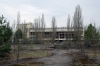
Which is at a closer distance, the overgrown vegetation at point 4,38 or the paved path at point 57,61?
the paved path at point 57,61

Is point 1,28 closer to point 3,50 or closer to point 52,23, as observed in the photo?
point 3,50

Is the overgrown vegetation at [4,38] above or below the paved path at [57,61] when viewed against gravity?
above

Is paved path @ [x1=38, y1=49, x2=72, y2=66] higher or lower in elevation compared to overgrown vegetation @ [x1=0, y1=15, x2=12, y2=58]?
lower

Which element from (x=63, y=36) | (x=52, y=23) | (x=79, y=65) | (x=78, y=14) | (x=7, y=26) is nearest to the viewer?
(x=79, y=65)

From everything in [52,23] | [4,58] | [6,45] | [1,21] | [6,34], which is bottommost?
[4,58]

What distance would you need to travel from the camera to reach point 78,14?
123 feet

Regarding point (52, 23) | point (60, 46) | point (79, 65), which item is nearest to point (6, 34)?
point (79, 65)

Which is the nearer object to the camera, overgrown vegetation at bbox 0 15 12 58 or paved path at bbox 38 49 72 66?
paved path at bbox 38 49 72 66

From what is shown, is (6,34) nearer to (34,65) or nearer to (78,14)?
(34,65)

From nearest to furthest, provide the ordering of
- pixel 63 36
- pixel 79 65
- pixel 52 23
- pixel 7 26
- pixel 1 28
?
pixel 79 65 < pixel 1 28 < pixel 7 26 < pixel 52 23 < pixel 63 36

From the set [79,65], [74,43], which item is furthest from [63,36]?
[79,65]

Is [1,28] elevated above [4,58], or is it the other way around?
[1,28]

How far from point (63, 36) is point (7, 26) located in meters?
45.6

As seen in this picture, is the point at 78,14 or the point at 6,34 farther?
the point at 78,14
